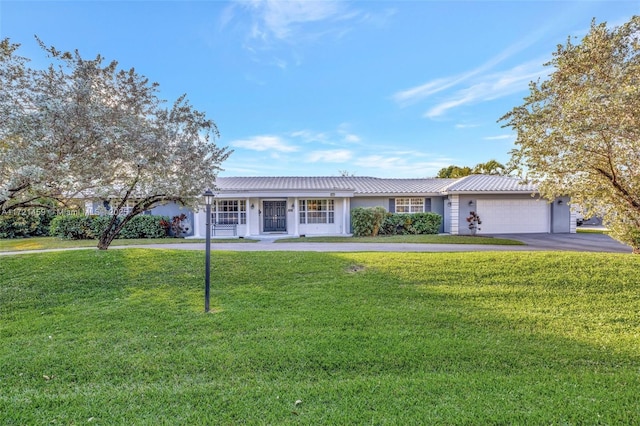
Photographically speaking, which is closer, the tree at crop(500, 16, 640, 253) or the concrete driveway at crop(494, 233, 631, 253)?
the tree at crop(500, 16, 640, 253)

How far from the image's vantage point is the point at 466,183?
1942 centimetres

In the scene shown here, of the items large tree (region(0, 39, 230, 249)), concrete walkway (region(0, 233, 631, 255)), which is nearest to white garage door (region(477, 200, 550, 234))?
concrete walkway (region(0, 233, 631, 255))

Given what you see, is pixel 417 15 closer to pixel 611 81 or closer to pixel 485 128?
pixel 611 81

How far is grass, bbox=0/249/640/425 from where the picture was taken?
2791mm

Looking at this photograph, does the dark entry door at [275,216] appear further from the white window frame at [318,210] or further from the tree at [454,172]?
the tree at [454,172]

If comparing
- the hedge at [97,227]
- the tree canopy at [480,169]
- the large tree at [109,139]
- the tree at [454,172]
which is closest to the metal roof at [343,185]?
the hedge at [97,227]

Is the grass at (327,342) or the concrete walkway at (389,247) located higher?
the concrete walkway at (389,247)

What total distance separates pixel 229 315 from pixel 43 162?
4545mm

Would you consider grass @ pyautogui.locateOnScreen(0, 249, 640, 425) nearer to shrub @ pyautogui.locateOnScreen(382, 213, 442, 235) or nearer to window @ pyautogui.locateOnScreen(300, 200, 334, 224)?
shrub @ pyautogui.locateOnScreen(382, 213, 442, 235)

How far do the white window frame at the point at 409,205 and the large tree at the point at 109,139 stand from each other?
12309mm

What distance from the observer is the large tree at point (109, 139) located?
18.8 ft

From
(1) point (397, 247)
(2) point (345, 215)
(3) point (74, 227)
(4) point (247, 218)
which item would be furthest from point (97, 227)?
(1) point (397, 247)

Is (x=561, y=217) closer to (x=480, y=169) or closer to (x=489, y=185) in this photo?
(x=489, y=185)

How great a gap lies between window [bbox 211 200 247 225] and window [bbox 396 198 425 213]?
30.9ft
